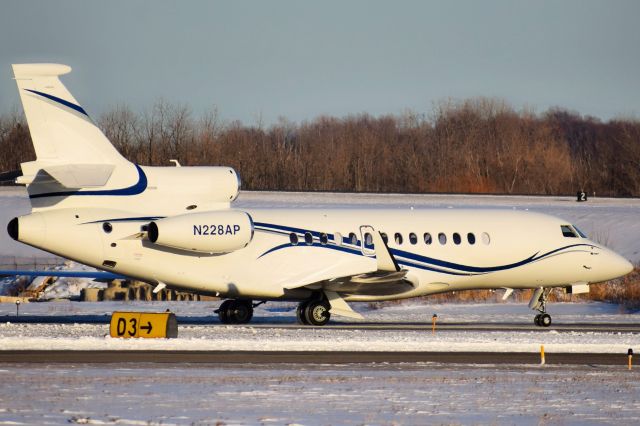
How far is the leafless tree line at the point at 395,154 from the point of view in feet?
261

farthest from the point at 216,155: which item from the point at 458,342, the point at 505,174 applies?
the point at 458,342

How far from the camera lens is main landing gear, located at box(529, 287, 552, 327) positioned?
104ft

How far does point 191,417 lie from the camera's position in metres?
14.5

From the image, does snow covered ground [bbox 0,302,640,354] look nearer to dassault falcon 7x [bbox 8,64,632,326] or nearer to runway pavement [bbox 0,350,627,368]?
runway pavement [bbox 0,350,627,368]

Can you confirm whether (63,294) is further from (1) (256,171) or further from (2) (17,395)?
(1) (256,171)

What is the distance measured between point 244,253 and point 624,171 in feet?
233

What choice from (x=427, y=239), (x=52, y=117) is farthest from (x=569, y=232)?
(x=52, y=117)

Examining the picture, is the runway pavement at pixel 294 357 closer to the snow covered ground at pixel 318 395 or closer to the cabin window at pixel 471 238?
the snow covered ground at pixel 318 395

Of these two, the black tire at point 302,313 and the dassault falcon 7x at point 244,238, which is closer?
the dassault falcon 7x at point 244,238

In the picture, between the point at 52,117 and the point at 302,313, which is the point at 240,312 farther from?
the point at 52,117

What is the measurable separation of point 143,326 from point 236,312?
6.75 meters

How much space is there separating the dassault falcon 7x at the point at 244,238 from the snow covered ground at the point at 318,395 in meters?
8.48

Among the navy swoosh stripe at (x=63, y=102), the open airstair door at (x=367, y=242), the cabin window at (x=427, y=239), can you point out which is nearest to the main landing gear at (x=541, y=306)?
the cabin window at (x=427, y=239)

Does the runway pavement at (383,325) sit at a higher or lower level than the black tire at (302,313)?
lower
